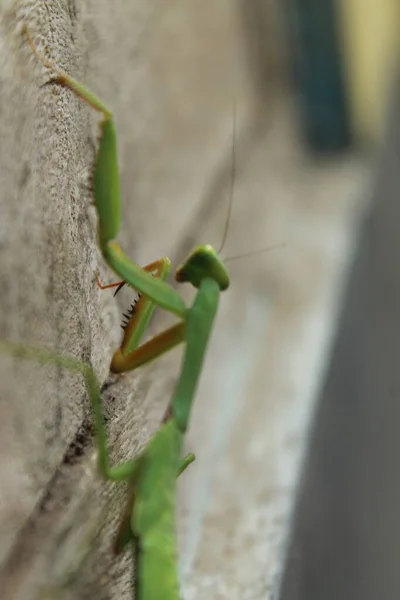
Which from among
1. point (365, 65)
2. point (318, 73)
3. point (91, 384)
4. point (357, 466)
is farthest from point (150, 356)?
point (365, 65)

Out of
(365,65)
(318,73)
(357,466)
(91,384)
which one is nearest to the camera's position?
(91,384)

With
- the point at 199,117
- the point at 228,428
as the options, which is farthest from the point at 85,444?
the point at 199,117

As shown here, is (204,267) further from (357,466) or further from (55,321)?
(357,466)

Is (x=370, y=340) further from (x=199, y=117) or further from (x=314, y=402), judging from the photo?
(x=199, y=117)

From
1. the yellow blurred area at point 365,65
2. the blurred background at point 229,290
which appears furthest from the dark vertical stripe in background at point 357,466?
the yellow blurred area at point 365,65

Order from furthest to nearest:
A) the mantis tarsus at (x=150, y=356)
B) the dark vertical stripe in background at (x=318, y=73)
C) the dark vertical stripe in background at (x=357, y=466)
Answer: the dark vertical stripe in background at (x=318, y=73) < the dark vertical stripe in background at (x=357, y=466) < the mantis tarsus at (x=150, y=356)

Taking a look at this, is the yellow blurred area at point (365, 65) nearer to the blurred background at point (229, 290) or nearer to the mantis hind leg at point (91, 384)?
the blurred background at point (229, 290)
